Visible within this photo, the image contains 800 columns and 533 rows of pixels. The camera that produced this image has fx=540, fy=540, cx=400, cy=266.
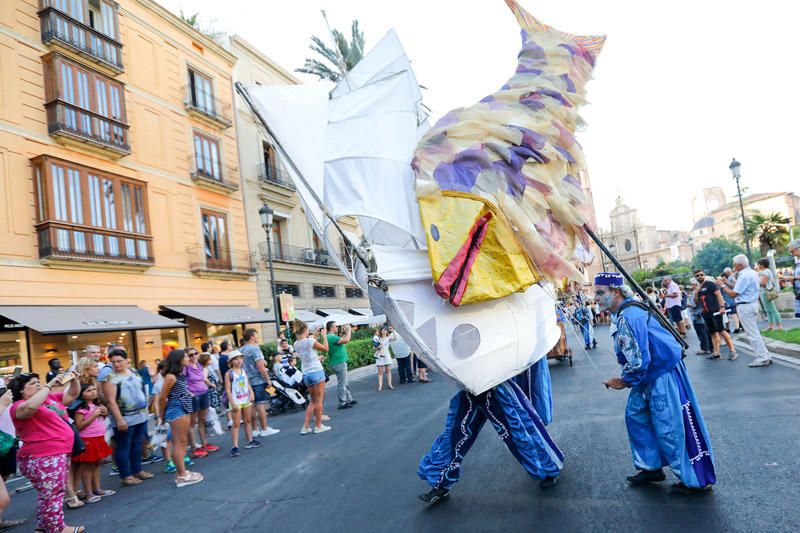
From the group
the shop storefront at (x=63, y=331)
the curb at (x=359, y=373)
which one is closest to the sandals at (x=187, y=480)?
the shop storefront at (x=63, y=331)

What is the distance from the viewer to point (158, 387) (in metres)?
8.14

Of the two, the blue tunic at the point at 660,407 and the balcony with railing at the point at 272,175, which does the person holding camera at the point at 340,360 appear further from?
the balcony with railing at the point at 272,175

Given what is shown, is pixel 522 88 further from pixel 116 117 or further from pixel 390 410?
pixel 116 117

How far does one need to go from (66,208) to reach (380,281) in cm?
1497

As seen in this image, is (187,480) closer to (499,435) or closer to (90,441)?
(90,441)

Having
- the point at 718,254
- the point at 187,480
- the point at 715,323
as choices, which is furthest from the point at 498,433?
the point at 718,254

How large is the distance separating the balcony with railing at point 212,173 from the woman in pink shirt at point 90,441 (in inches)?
620

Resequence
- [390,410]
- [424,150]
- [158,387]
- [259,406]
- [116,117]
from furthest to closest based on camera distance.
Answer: [116,117], [390,410], [259,406], [158,387], [424,150]

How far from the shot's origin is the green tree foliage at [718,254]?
6699 cm

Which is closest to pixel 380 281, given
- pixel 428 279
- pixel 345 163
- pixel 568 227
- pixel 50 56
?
pixel 428 279

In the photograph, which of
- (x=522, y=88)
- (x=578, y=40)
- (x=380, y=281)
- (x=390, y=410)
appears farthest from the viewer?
(x=390, y=410)

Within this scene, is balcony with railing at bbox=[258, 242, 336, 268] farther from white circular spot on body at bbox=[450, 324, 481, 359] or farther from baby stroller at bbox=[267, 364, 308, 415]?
white circular spot on body at bbox=[450, 324, 481, 359]

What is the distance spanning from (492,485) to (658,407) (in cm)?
150

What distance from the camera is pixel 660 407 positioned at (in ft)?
12.9
